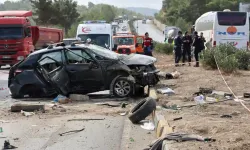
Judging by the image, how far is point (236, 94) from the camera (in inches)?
468

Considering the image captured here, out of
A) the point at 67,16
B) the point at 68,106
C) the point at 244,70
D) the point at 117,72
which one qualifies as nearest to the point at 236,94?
the point at 117,72

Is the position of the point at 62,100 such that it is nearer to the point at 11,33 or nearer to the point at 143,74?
the point at 143,74

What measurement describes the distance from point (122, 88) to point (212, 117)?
4.71 meters

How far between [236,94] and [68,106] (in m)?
4.39

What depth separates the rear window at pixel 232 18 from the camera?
27875mm

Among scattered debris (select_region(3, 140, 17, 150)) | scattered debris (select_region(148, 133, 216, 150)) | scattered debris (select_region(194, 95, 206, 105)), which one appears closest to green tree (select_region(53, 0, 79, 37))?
scattered debris (select_region(194, 95, 206, 105))

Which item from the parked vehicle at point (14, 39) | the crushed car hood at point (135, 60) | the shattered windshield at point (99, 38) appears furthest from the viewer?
the parked vehicle at point (14, 39)

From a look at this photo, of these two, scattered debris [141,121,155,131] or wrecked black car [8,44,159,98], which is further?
wrecked black car [8,44,159,98]

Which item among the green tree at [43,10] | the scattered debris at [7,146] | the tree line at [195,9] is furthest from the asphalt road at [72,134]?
the tree line at [195,9]

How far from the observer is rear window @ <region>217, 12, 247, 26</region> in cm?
2788

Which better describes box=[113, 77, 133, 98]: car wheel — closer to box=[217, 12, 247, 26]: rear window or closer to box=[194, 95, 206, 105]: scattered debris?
box=[194, 95, 206, 105]: scattered debris

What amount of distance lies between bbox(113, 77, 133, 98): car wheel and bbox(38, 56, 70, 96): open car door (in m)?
1.39

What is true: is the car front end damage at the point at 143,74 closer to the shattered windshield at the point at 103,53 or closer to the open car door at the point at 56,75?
the shattered windshield at the point at 103,53

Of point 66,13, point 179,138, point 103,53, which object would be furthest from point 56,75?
point 66,13
